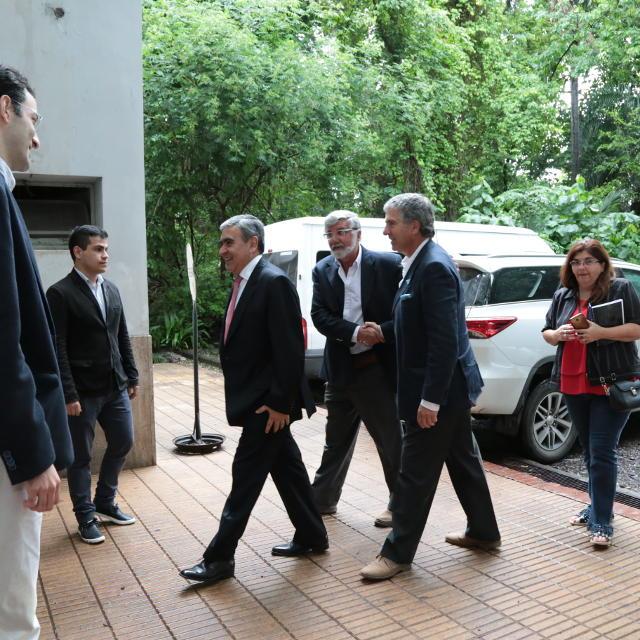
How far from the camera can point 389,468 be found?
469cm

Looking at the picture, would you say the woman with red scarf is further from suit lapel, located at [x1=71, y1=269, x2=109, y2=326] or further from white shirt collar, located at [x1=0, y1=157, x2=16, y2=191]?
white shirt collar, located at [x1=0, y1=157, x2=16, y2=191]

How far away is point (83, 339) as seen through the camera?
4.59m

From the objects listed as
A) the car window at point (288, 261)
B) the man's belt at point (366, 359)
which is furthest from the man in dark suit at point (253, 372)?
the car window at point (288, 261)

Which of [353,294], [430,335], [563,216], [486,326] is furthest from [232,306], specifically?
[563,216]

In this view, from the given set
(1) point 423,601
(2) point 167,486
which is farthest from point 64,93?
(1) point 423,601

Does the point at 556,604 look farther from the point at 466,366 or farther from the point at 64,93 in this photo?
the point at 64,93

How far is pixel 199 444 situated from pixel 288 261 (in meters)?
3.51

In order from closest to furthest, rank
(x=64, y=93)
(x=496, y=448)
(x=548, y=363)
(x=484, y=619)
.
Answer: (x=484, y=619) < (x=64, y=93) < (x=548, y=363) < (x=496, y=448)

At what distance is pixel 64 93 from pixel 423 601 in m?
4.54

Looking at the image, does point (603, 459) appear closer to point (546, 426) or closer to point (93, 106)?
point (546, 426)

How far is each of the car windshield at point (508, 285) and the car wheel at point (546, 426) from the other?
2.78ft

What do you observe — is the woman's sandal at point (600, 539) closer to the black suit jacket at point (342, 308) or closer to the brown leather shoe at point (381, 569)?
the brown leather shoe at point (381, 569)

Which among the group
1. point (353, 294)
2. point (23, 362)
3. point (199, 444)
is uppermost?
point (23, 362)

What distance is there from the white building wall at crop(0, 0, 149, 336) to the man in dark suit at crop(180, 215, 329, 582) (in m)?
2.18
